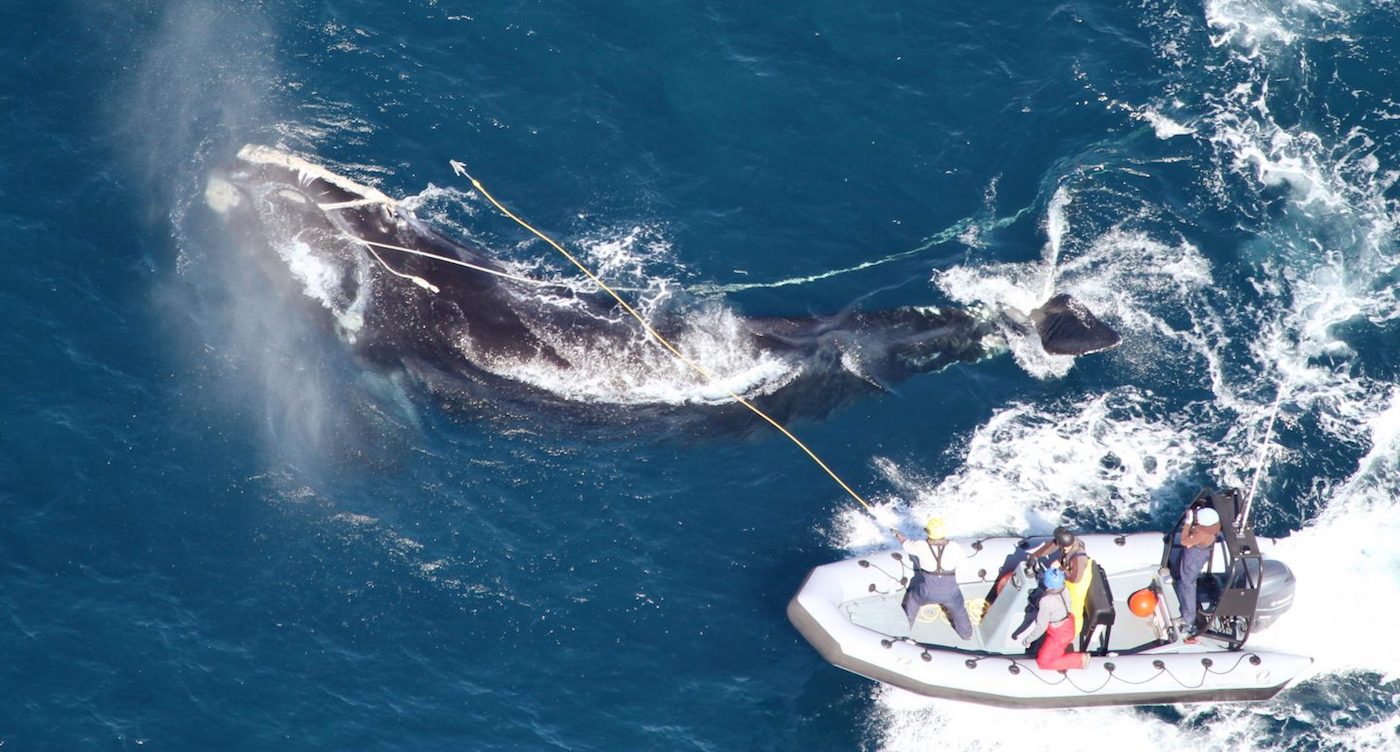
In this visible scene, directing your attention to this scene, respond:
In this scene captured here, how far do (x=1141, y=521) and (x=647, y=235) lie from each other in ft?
56.5

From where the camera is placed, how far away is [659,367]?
4478 cm

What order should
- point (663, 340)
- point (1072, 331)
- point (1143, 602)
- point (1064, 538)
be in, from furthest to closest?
point (663, 340) < point (1072, 331) < point (1143, 602) < point (1064, 538)

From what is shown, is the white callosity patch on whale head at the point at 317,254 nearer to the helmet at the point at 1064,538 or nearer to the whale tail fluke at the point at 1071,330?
the whale tail fluke at the point at 1071,330

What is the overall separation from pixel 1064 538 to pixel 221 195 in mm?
28313

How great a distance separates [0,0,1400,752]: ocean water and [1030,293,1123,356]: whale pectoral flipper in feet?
2.92

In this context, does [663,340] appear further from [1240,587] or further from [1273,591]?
[1273,591]

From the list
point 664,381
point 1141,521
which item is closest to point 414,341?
point 664,381

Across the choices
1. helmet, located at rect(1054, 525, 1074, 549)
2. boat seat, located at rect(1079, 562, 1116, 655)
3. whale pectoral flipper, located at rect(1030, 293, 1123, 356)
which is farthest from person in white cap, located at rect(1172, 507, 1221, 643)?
whale pectoral flipper, located at rect(1030, 293, 1123, 356)

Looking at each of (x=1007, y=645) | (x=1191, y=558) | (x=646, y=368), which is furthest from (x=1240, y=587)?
(x=646, y=368)

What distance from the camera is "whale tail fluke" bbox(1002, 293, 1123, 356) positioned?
4388cm

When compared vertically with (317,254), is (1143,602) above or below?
below

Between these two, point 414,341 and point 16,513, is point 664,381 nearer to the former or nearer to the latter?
point 414,341

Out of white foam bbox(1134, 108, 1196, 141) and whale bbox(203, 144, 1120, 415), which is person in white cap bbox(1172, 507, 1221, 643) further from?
white foam bbox(1134, 108, 1196, 141)

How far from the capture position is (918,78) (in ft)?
167
